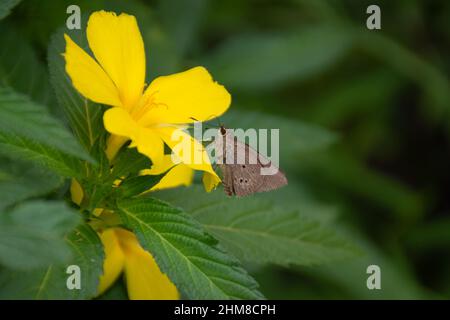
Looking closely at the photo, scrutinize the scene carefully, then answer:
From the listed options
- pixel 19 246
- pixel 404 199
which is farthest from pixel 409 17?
pixel 19 246

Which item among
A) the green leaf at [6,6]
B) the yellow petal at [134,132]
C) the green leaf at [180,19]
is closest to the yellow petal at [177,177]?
the yellow petal at [134,132]

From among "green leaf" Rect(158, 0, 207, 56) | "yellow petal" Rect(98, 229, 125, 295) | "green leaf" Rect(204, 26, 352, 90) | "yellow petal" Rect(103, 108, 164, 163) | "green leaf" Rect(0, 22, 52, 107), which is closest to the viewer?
"yellow petal" Rect(103, 108, 164, 163)

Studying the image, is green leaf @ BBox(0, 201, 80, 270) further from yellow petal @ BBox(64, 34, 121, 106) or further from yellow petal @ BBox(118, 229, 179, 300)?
yellow petal @ BBox(118, 229, 179, 300)

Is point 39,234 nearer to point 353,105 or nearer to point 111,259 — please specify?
point 111,259

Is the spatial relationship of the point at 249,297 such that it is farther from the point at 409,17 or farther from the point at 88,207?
the point at 409,17

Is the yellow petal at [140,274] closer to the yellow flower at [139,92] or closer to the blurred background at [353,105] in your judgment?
the yellow flower at [139,92]

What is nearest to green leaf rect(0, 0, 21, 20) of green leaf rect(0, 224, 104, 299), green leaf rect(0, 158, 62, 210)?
green leaf rect(0, 158, 62, 210)
